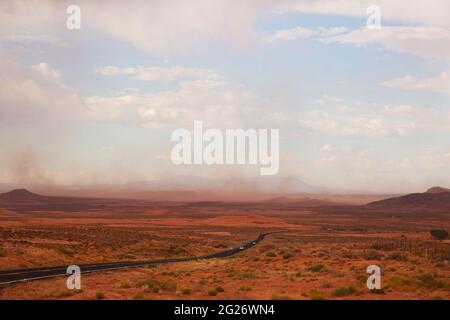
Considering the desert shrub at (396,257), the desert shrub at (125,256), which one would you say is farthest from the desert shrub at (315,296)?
the desert shrub at (125,256)

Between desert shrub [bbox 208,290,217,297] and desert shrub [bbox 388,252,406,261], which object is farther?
desert shrub [bbox 388,252,406,261]

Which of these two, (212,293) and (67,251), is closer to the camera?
(212,293)

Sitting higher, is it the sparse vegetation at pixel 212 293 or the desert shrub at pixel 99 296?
the desert shrub at pixel 99 296

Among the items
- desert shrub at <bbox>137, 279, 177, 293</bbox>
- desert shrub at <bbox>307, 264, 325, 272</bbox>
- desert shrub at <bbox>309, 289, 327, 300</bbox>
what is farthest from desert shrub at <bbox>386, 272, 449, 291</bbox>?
desert shrub at <bbox>137, 279, 177, 293</bbox>

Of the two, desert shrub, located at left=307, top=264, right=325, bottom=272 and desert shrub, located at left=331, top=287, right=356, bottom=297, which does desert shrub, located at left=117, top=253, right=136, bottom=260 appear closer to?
desert shrub, located at left=307, top=264, right=325, bottom=272

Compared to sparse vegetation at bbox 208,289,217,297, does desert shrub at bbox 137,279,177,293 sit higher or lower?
lower

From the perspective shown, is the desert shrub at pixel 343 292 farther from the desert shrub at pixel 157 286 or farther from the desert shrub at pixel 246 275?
the desert shrub at pixel 246 275

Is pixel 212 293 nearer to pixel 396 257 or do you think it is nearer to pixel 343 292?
pixel 343 292

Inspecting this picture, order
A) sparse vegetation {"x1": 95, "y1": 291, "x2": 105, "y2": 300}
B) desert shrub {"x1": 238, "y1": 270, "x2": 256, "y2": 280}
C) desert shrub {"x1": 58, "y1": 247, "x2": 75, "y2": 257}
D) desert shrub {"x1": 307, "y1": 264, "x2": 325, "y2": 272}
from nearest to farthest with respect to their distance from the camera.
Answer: sparse vegetation {"x1": 95, "y1": 291, "x2": 105, "y2": 300}
desert shrub {"x1": 238, "y1": 270, "x2": 256, "y2": 280}
desert shrub {"x1": 307, "y1": 264, "x2": 325, "y2": 272}
desert shrub {"x1": 58, "y1": 247, "x2": 75, "y2": 257}

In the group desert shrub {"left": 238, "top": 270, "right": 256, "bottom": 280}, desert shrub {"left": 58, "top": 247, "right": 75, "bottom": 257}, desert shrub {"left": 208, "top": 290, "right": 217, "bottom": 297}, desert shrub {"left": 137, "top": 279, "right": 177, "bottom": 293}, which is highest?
desert shrub {"left": 208, "top": 290, "right": 217, "bottom": 297}

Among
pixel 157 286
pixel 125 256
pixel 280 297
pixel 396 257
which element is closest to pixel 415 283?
pixel 280 297
